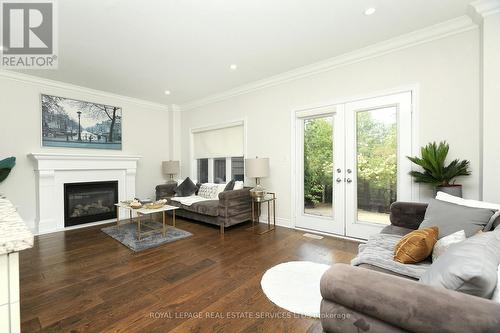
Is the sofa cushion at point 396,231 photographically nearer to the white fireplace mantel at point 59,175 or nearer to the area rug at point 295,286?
the area rug at point 295,286

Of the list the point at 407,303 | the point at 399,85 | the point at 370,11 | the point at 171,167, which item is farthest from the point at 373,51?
Result: the point at 171,167

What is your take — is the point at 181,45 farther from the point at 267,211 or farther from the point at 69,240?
the point at 69,240

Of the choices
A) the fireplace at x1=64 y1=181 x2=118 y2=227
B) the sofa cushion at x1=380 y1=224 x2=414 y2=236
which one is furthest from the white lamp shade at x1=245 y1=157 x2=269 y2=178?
the fireplace at x1=64 y1=181 x2=118 y2=227

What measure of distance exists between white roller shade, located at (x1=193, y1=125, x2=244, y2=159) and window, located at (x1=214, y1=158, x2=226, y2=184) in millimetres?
151

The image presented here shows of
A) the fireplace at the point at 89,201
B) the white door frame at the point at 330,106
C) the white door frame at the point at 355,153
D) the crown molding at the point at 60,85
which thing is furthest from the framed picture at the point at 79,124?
the white door frame at the point at 355,153

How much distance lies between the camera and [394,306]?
94 centimetres

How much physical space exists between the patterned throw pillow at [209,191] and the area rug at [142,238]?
105 centimetres

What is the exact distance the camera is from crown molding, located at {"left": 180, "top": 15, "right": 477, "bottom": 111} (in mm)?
2666

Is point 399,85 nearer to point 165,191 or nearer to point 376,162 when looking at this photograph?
point 376,162

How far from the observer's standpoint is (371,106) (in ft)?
10.7

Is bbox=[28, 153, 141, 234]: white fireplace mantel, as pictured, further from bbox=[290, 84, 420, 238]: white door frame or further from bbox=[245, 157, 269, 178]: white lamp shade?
bbox=[290, 84, 420, 238]: white door frame

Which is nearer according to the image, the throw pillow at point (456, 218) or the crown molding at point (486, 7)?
the throw pillow at point (456, 218)

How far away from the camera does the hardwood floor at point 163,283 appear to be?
5.56 ft

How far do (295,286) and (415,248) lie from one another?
1.07 metres
